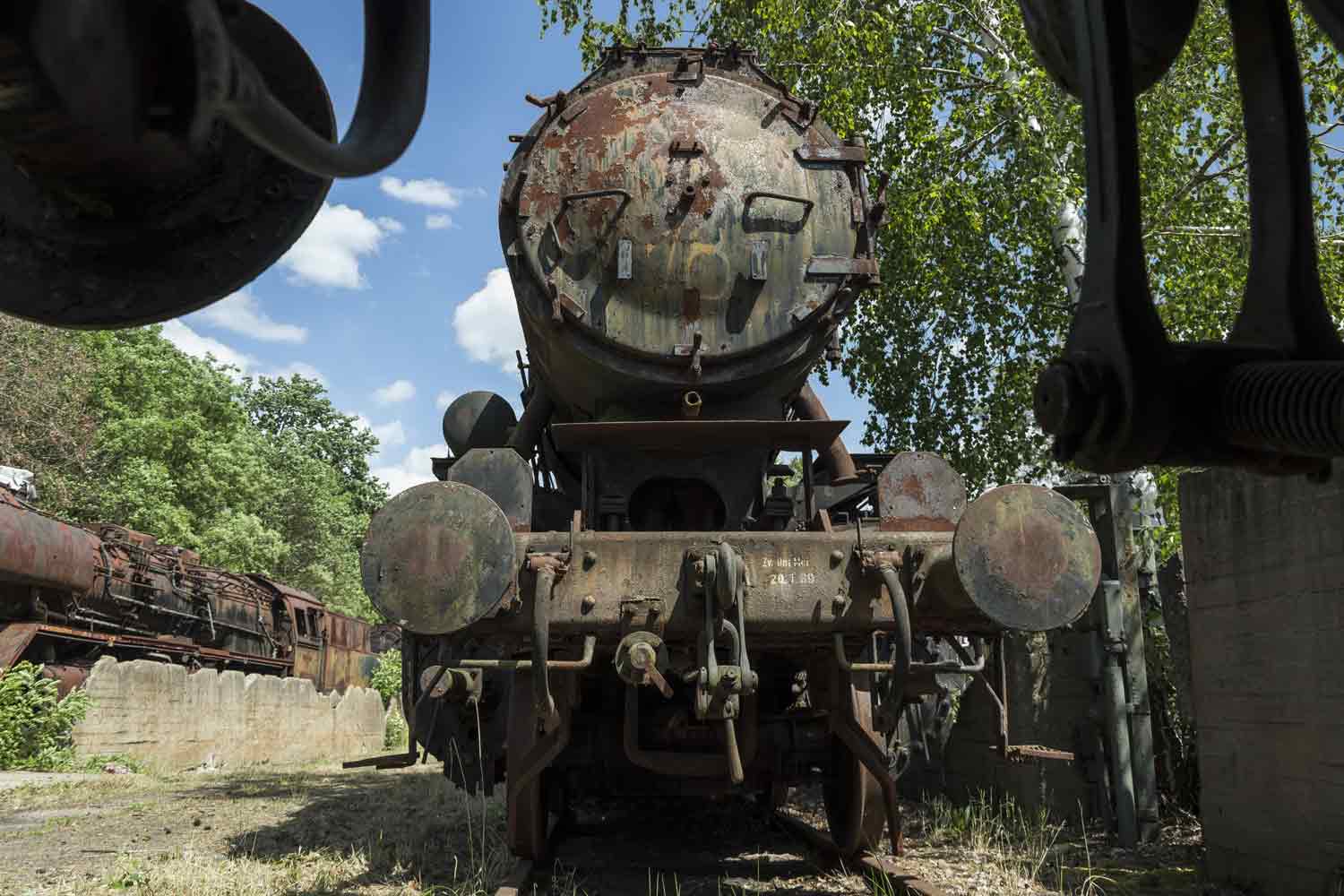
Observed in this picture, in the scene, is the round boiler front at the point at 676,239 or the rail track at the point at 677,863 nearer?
the rail track at the point at 677,863

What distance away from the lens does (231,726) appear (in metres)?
15.2

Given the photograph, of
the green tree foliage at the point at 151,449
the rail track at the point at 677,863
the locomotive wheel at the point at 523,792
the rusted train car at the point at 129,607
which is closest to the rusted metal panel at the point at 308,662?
the rusted train car at the point at 129,607

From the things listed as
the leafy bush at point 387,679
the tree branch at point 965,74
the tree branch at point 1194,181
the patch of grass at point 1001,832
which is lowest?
the leafy bush at point 387,679

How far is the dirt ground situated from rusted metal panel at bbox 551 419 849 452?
171 cm

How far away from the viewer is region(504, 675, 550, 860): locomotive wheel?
4371mm

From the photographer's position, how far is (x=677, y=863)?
5.46 meters

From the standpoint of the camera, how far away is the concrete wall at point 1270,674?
4285mm

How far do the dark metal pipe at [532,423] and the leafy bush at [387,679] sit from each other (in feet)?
66.1

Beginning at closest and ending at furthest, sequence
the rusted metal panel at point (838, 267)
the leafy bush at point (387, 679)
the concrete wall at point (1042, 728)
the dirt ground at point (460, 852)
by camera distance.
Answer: the dirt ground at point (460, 852) < the rusted metal panel at point (838, 267) < the concrete wall at point (1042, 728) < the leafy bush at point (387, 679)

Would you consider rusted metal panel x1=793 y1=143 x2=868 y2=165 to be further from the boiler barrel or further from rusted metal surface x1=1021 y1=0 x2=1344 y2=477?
the boiler barrel

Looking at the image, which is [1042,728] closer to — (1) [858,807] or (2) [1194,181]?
(1) [858,807]

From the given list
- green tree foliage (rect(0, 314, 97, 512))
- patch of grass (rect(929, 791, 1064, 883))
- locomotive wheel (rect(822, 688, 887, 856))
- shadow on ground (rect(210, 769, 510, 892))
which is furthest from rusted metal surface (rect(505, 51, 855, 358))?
green tree foliage (rect(0, 314, 97, 512))

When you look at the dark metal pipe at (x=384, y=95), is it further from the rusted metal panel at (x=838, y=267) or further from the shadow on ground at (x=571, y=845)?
the rusted metal panel at (x=838, y=267)

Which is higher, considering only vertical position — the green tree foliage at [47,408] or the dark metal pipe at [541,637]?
the green tree foliage at [47,408]
